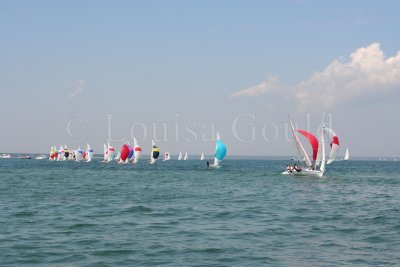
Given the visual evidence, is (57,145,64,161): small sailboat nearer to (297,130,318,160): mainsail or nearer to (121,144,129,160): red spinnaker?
(121,144,129,160): red spinnaker

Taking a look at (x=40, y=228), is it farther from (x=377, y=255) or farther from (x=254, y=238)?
(x=377, y=255)

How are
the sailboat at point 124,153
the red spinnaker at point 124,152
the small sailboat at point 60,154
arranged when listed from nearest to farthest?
1. the red spinnaker at point 124,152
2. the sailboat at point 124,153
3. the small sailboat at point 60,154

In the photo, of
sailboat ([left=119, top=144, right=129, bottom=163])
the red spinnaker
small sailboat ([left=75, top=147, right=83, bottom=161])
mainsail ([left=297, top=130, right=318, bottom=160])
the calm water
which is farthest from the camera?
small sailboat ([left=75, top=147, right=83, bottom=161])

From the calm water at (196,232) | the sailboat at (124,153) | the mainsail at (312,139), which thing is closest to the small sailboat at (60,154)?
the sailboat at (124,153)

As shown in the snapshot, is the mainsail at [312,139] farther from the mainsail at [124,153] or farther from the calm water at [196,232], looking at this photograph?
the mainsail at [124,153]

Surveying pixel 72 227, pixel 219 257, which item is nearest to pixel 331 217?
pixel 219 257

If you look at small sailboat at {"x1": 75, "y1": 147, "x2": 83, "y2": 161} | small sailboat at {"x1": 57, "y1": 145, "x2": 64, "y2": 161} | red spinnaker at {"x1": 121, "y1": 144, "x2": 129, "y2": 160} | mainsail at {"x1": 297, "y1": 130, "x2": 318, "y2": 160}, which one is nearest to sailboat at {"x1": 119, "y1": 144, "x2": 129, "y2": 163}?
red spinnaker at {"x1": 121, "y1": 144, "x2": 129, "y2": 160}

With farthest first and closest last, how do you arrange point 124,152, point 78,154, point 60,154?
point 60,154 → point 78,154 → point 124,152

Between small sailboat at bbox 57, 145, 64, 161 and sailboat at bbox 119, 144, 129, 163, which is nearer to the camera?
sailboat at bbox 119, 144, 129, 163

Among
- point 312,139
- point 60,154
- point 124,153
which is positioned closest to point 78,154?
point 60,154

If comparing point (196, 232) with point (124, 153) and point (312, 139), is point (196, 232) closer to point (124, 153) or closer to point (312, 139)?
point (312, 139)

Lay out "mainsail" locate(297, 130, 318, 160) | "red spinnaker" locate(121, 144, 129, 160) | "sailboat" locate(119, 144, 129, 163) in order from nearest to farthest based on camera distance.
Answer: "mainsail" locate(297, 130, 318, 160) → "red spinnaker" locate(121, 144, 129, 160) → "sailboat" locate(119, 144, 129, 163)

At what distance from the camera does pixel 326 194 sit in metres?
42.6

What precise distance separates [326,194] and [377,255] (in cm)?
2536
